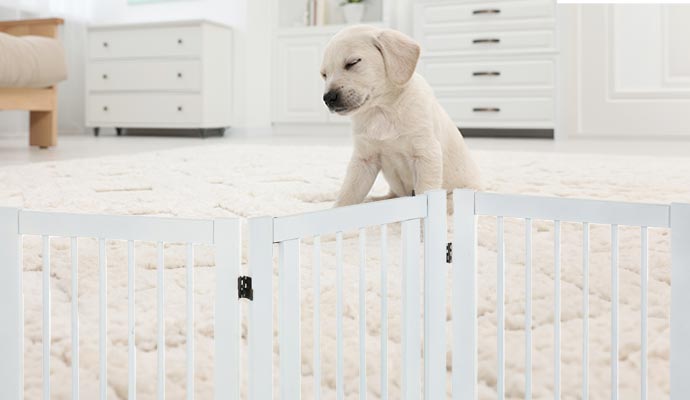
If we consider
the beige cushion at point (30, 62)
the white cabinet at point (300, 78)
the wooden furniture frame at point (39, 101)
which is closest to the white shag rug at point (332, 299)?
the beige cushion at point (30, 62)

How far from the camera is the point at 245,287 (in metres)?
0.49

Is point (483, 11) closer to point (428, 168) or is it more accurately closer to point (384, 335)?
point (428, 168)

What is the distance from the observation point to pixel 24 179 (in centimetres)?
204

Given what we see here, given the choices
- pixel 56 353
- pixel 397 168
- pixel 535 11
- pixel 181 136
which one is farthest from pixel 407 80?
pixel 181 136

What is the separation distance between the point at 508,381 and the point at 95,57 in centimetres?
474

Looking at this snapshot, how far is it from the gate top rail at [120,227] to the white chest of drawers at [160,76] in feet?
13.9

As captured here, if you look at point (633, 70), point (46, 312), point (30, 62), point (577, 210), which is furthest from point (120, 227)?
point (633, 70)

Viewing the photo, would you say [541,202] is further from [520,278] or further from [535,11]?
[535,11]

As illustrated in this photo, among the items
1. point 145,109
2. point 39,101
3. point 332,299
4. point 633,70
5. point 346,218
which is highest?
point 633,70

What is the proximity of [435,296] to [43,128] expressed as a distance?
3342 mm

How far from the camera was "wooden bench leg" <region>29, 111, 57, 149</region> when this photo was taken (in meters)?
3.54

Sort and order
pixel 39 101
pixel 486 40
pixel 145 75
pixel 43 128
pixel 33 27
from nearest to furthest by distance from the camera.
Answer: pixel 39 101
pixel 43 128
pixel 33 27
pixel 486 40
pixel 145 75

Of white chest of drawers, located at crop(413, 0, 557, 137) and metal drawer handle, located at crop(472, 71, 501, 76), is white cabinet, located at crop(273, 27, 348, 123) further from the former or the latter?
metal drawer handle, located at crop(472, 71, 501, 76)

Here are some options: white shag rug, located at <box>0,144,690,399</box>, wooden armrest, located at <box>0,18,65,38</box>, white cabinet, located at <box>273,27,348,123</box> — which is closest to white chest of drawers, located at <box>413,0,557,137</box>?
white cabinet, located at <box>273,27,348,123</box>
